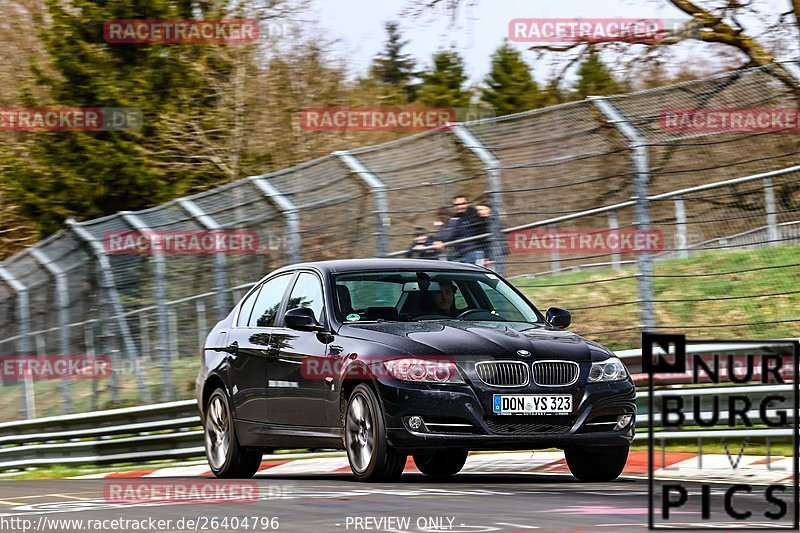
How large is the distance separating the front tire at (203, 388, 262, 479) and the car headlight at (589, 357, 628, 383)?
3152mm

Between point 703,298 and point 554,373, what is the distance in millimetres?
4478

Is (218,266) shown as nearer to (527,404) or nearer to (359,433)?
(359,433)

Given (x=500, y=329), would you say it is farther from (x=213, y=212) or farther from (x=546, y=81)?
(x=546, y=81)

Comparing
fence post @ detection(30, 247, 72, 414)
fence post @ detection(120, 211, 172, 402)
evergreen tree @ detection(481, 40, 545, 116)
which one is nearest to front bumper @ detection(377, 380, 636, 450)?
fence post @ detection(120, 211, 172, 402)

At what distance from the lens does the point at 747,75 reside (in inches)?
512

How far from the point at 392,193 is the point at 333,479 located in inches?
167

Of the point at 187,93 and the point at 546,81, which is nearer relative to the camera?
the point at 546,81

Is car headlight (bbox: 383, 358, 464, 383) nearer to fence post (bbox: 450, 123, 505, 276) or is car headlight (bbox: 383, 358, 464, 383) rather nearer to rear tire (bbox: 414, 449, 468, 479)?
rear tire (bbox: 414, 449, 468, 479)

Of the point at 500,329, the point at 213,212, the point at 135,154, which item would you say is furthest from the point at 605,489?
the point at 135,154

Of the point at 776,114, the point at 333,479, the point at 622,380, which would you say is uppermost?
the point at 776,114

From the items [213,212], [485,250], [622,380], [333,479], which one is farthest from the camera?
[213,212]

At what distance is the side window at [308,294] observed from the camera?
1095 centimetres

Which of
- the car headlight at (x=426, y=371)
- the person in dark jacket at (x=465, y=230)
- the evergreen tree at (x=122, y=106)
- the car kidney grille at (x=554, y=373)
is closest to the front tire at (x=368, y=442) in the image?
the car headlight at (x=426, y=371)

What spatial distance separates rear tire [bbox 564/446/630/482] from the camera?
1009 centimetres
